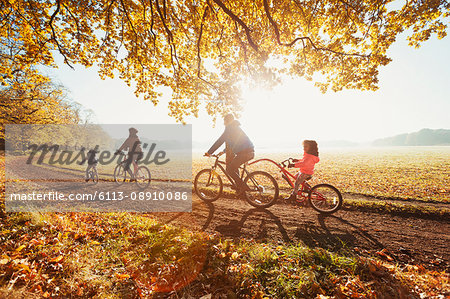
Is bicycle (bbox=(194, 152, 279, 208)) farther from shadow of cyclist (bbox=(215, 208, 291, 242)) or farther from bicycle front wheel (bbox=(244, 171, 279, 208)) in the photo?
shadow of cyclist (bbox=(215, 208, 291, 242))

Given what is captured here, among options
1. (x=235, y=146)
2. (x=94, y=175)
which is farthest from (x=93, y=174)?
(x=235, y=146)

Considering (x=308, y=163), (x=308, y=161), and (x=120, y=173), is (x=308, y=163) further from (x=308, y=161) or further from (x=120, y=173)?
(x=120, y=173)

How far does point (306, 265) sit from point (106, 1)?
9.85 m

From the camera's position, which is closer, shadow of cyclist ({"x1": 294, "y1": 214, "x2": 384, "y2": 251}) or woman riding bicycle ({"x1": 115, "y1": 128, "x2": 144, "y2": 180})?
shadow of cyclist ({"x1": 294, "y1": 214, "x2": 384, "y2": 251})

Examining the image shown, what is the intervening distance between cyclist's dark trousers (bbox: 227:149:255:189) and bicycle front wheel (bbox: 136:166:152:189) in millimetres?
5078

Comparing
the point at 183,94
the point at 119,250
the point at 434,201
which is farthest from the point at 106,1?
the point at 434,201

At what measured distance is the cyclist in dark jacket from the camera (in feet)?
17.6

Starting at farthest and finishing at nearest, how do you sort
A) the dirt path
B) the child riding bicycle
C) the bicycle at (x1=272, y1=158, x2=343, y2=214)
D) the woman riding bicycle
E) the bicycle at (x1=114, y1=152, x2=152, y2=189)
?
1. the bicycle at (x1=114, y1=152, x2=152, y2=189)
2. the woman riding bicycle
3. the child riding bicycle
4. the bicycle at (x1=272, y1=158, x2=343, y2=214)
5. the dirt path

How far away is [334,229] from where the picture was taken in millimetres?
4152

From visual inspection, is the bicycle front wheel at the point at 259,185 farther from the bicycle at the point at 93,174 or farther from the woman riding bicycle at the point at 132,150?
the bicycle at the point at 93,174

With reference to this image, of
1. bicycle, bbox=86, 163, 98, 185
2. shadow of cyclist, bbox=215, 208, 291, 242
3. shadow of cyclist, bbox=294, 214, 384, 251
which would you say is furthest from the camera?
bicycle, bbox=86, 163, 98, 185

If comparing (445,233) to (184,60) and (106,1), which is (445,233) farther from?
(106,1)

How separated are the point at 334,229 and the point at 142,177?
26.6ft


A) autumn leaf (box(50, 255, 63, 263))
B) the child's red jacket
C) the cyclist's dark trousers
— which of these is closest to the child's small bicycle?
the child's red jacket
